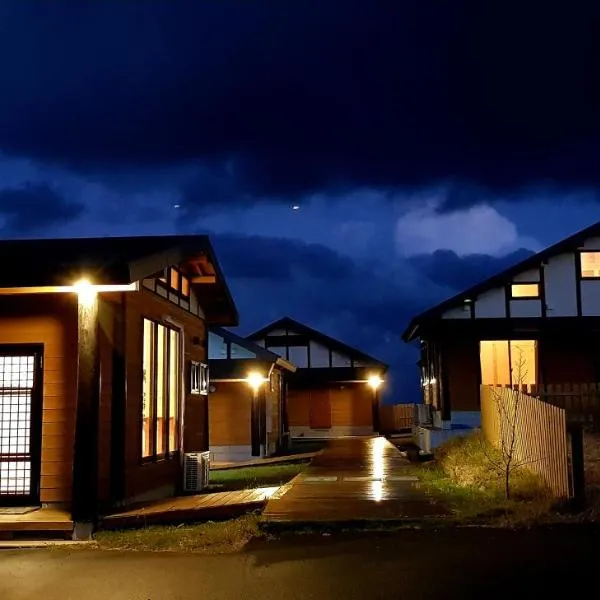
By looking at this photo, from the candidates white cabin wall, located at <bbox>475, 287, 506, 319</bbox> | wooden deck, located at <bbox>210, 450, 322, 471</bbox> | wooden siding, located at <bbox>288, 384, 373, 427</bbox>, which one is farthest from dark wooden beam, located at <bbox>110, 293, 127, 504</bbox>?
wooden siding, located at <bbox>288, 384, 373, 427</bbox>

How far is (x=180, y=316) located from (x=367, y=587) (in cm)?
883

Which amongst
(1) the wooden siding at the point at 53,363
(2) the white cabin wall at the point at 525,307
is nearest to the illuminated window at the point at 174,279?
(1) the wooden siding at the point at 53,363

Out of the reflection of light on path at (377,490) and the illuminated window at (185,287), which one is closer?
the reflection of light on path at (377,490)

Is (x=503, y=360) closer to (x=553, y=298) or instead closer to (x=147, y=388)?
(x=553, y=298)

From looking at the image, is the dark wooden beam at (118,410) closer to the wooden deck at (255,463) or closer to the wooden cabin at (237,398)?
the wooden deck at (255,463)

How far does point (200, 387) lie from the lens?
1636 centimetres

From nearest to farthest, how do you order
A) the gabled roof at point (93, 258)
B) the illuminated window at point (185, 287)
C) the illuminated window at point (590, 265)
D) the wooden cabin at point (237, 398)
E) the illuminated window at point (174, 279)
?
the gabled roof at point (93, 258) → the illuminated window at point (174, 279) → the illuminated window at point (185, 287) → the illuminated window at point (590, 265) → the wooden cabin at point (237, 398)

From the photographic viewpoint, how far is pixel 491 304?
24828mm

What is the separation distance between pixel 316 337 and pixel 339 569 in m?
32.4

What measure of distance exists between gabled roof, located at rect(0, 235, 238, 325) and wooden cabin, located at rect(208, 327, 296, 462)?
11.1 meters

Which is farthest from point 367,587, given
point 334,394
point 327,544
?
point 334,394

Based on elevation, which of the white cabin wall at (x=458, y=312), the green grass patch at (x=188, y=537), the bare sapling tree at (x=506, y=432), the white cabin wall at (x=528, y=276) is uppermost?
the white cabin wall at (x=528, y=276)

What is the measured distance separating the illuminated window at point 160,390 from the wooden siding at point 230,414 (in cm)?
1142

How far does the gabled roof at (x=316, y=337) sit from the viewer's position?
39750 mm
